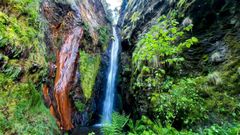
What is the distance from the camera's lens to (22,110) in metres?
5.38

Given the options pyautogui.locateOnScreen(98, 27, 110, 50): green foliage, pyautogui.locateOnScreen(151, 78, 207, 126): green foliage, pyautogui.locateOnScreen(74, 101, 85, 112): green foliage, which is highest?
pyautogui.locateOnScreen(98, 27, 110, 50): green foliage

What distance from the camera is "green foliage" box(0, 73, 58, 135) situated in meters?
4.82

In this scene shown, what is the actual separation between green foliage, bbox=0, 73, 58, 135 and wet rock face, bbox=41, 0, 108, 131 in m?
1.14

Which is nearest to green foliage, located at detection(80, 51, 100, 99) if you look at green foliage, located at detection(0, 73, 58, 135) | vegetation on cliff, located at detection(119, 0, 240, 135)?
green foliage, located at detection(0, 73, 58, 135)

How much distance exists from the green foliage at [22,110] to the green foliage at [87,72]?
4.74m

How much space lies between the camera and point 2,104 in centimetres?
492

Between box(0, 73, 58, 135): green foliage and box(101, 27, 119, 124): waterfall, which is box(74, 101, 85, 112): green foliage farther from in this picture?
box(0, 73, 58, 135): green foliage

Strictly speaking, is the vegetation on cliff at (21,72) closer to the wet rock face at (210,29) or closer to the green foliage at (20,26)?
the green foliage at (20,26)

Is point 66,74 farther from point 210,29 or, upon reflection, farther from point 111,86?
point 210,29

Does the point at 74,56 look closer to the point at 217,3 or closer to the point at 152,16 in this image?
the point at 152,16

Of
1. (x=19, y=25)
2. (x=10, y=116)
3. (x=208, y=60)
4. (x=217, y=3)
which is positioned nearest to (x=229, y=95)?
(x=208, y=60)

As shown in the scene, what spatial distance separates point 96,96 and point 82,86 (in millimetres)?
2200

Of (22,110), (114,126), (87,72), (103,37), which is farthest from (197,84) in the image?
(103,37)

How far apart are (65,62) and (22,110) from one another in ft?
15.0
